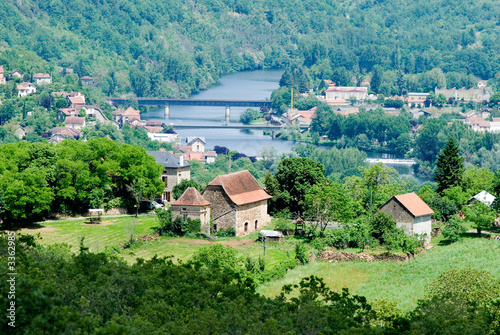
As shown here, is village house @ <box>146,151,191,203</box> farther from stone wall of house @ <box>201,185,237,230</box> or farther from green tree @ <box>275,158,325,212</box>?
stone wall of house @ <box>201,185,237,230</box>

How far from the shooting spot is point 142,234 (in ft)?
167

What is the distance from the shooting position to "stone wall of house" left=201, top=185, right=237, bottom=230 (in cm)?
5419

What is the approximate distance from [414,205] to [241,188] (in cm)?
1139

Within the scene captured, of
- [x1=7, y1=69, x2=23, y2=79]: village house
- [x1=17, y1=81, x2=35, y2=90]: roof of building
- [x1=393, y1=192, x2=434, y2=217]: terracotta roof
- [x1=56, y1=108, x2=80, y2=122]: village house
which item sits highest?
[x1=7, y1=69, x2=23, y2=79]: village house

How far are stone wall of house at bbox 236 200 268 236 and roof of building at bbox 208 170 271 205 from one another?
15.9 inches

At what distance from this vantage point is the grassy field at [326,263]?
4097 centimetres

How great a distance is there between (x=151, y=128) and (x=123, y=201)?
11583 centimetres

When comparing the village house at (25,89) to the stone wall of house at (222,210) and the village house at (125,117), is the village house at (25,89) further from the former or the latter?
the stone wall of house at (222,210)

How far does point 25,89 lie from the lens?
547ft

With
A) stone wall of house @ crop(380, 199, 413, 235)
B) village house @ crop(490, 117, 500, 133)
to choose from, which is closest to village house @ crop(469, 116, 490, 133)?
village house @ crop(490, 117, 500, 133)

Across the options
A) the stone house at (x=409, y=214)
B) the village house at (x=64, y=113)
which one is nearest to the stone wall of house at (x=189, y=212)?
the stone house at (x=409, y=214)

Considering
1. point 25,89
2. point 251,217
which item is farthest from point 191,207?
point 25,89

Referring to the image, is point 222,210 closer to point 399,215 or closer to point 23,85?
point 399,215

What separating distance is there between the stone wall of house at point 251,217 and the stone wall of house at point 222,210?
1.48ft
